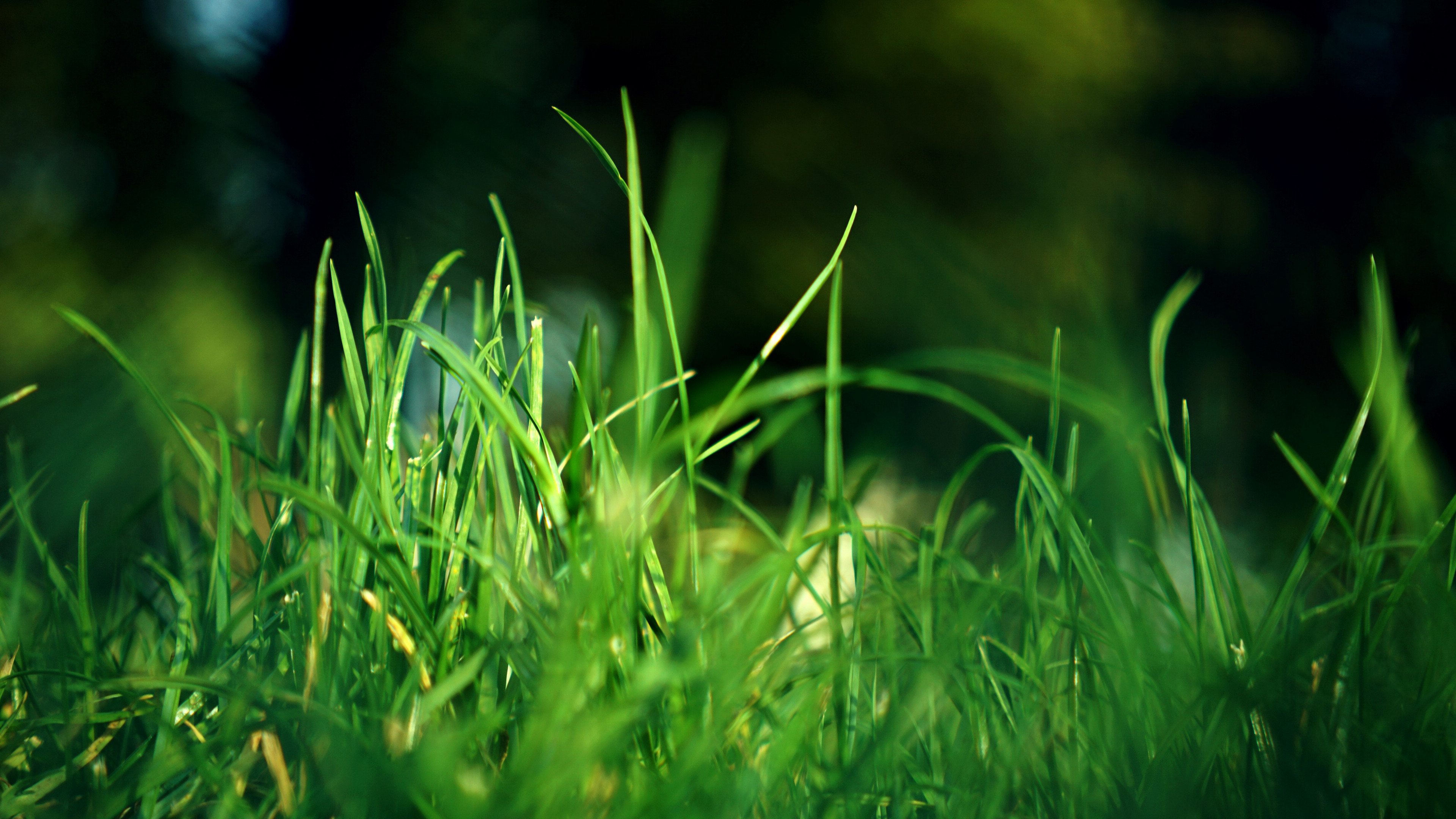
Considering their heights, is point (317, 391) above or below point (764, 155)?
above

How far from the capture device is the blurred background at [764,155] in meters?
1.36

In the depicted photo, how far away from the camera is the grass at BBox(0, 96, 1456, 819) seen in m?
0.14

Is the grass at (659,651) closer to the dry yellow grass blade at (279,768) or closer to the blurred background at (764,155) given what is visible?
the dry yellow grass blade at (279,768)

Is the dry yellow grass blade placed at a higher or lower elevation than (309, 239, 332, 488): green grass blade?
lower

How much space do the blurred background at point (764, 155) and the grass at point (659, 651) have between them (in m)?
1.11

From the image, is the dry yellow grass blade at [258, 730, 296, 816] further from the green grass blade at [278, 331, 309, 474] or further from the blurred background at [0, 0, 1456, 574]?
the blurred background at [0, 0, 1456, 574]

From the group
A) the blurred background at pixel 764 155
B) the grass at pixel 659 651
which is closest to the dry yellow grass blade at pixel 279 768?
the grass at pixel 659 651

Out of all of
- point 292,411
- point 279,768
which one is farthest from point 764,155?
point 279,768

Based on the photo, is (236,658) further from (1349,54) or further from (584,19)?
(1349,54)

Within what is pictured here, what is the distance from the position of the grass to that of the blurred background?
3.64 feet

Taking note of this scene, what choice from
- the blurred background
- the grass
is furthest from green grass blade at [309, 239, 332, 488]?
the blurred background

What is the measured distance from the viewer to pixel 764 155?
143 cm

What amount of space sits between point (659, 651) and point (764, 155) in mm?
1342

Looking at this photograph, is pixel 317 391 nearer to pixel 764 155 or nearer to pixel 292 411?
pixel 292 411
